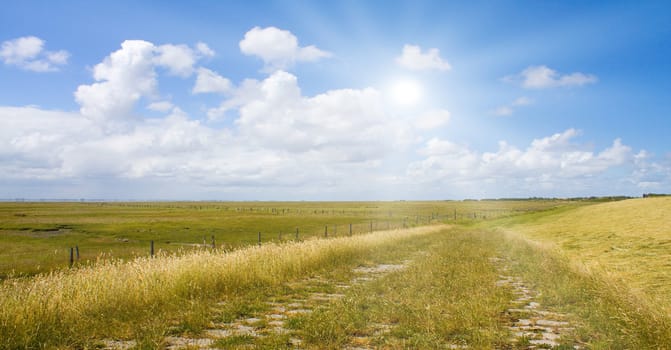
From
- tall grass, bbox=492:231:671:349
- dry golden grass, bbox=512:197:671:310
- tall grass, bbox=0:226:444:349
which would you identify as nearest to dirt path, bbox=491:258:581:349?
tall grass, bbox=492:231:671:349

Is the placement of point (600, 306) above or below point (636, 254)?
below

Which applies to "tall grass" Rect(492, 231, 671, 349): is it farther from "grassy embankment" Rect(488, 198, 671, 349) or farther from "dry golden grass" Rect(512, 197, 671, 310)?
"dry golden grass" Rect(512, 197, 671, 310)

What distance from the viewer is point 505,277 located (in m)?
15.5

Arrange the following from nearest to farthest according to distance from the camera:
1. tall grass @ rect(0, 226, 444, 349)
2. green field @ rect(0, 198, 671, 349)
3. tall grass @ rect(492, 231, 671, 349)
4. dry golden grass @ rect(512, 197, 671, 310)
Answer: tall grass @ rect(492, 231, 671, 349) < green field @ rect(0, 198, 671, 349) < tall grass @ rect(0, 226, 444, 349) < dry golden grass @ rect(512, 197, 671, 310)

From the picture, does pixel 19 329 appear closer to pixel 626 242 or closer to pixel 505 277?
pixel 505 277

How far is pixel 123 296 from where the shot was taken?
9656mm

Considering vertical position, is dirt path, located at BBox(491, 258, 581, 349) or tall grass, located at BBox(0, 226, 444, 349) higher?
tall grass, located at BBox(0, 226, 444, 349)

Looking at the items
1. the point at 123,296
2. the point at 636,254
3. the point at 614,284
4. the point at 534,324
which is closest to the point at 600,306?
the point at 614,284

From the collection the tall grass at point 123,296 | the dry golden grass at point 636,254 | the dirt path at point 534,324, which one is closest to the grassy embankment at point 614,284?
the dry golden grass at point 636,254

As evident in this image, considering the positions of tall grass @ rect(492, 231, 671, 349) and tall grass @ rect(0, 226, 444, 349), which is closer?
tall grass @ rect(492, 231, 671, 349)

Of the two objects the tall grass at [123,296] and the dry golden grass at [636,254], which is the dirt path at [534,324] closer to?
the dry golden grass at [636,254]

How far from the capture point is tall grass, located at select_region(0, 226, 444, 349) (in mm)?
7477

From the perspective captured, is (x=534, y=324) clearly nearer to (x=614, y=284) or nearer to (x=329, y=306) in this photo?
(x=614, y=284)

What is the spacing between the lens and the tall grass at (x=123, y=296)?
7.48 m
